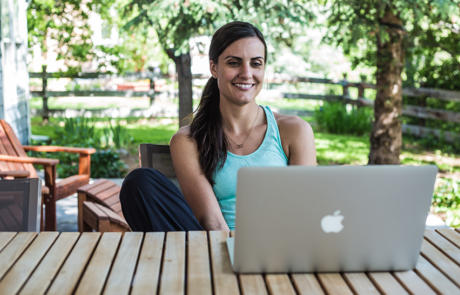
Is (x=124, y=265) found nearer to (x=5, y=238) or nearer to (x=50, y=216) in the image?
(x=5, y=238)

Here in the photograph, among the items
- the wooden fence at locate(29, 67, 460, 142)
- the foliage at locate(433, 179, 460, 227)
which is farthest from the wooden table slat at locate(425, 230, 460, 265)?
the wooden fence at locate(29, 67, 460, 142)

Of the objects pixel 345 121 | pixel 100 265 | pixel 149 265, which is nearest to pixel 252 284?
pixel 149 265

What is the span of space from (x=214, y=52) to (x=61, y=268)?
4.00 ft

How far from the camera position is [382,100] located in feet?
20.6

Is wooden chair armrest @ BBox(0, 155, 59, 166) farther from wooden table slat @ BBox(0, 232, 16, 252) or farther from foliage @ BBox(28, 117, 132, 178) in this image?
wooden table slat @ BBox(0, 232, 16, 252)

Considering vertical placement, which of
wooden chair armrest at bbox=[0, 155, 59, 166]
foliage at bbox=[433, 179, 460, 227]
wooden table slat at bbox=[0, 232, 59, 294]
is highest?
wooden table slat at bbox=[0, 232, 59, 294]

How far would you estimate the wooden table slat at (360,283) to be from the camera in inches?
58.0

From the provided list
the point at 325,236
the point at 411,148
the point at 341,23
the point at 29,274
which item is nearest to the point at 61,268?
the point at 29,274

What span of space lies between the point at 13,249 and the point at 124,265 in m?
0.36

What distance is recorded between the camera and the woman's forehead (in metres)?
2.42

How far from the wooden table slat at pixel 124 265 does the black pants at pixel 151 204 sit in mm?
230

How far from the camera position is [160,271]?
5.10ft

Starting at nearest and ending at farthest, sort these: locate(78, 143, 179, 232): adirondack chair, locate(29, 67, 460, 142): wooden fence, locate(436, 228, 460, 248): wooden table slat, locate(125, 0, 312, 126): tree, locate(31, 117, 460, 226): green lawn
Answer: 1. locate(436, 228, 460, 248): wooden table slat
2. locate(78, 143, 179, 232): adirondack chair
3. locate(31, 117, 460, 226): green lawn
4. locate(125, 0, 312, 126): tree
5. locate(29, 67, 460, 142): wooden fence

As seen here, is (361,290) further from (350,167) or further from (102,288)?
(102,288)
